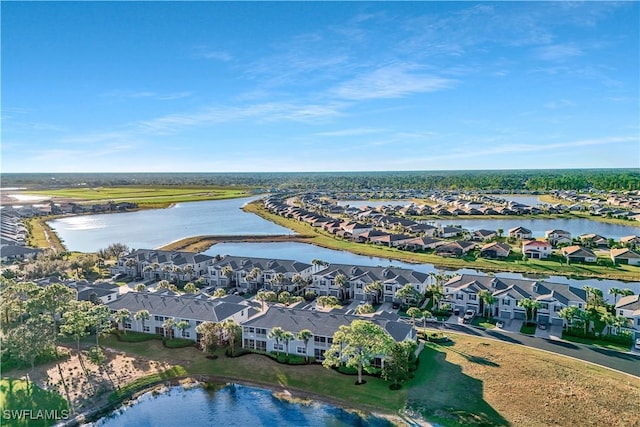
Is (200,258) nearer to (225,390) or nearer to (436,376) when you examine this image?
(225,390)

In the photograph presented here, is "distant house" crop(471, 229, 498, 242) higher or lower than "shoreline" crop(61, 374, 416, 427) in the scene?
higher

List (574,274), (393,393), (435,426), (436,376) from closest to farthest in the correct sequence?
(435,426) → (393,393) → (436,376) → (574,274)

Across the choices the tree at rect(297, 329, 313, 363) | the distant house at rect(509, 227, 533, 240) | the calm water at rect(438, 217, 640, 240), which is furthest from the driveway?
the calm water at rect(438, 217, 640, 240)

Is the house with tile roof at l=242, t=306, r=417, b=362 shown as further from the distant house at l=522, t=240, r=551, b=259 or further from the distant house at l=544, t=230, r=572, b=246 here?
the distant house at l=544, t=230, r=572, b=246

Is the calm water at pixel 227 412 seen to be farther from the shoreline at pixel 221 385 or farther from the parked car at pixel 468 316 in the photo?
the parked car at pixel 468 316

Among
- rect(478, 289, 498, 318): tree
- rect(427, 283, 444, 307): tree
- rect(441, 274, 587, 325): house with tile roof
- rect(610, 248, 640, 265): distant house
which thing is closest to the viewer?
rect(441, 274, 587, 325): house with tile roof

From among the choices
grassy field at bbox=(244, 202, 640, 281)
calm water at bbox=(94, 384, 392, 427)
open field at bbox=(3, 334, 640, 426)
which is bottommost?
calm water at bbox=(94, 384, 392, 427)

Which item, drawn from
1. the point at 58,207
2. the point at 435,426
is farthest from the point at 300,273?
the point at 58,207
